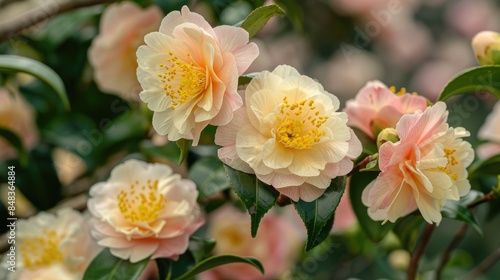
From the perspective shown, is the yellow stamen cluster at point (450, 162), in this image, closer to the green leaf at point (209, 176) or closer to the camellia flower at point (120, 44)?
the green leaf at point (209, 176)

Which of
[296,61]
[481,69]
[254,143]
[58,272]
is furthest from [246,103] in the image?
[296,61]

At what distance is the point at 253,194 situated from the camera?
674 mm

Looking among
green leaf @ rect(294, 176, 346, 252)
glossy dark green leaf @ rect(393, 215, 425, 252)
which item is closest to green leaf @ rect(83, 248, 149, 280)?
green leaf @ rect(294, 176, 346, 252)

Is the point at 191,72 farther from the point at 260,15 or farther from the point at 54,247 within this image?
the point at 54,247

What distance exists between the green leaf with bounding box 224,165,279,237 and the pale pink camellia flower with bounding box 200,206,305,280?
0.49 metres

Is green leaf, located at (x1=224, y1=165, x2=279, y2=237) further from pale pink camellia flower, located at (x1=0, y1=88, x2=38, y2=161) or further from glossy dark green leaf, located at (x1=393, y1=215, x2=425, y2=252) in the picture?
pale pink camellia flower, located at (x1=0, y1=88, x2=38, y2=161)

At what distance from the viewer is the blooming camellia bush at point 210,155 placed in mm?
680

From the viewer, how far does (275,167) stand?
66 cm

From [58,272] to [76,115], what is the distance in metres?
0.46

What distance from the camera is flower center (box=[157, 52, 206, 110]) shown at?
27.3 inches

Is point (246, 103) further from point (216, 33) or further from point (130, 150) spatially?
point (130, 150)

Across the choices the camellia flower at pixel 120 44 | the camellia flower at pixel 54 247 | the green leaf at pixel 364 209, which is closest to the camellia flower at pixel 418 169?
Answer: the green leaf at pixel 364 209

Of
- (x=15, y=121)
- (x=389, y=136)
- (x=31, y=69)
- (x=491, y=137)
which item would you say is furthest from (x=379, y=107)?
(x=15, y=121)

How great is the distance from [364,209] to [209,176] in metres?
0.20
